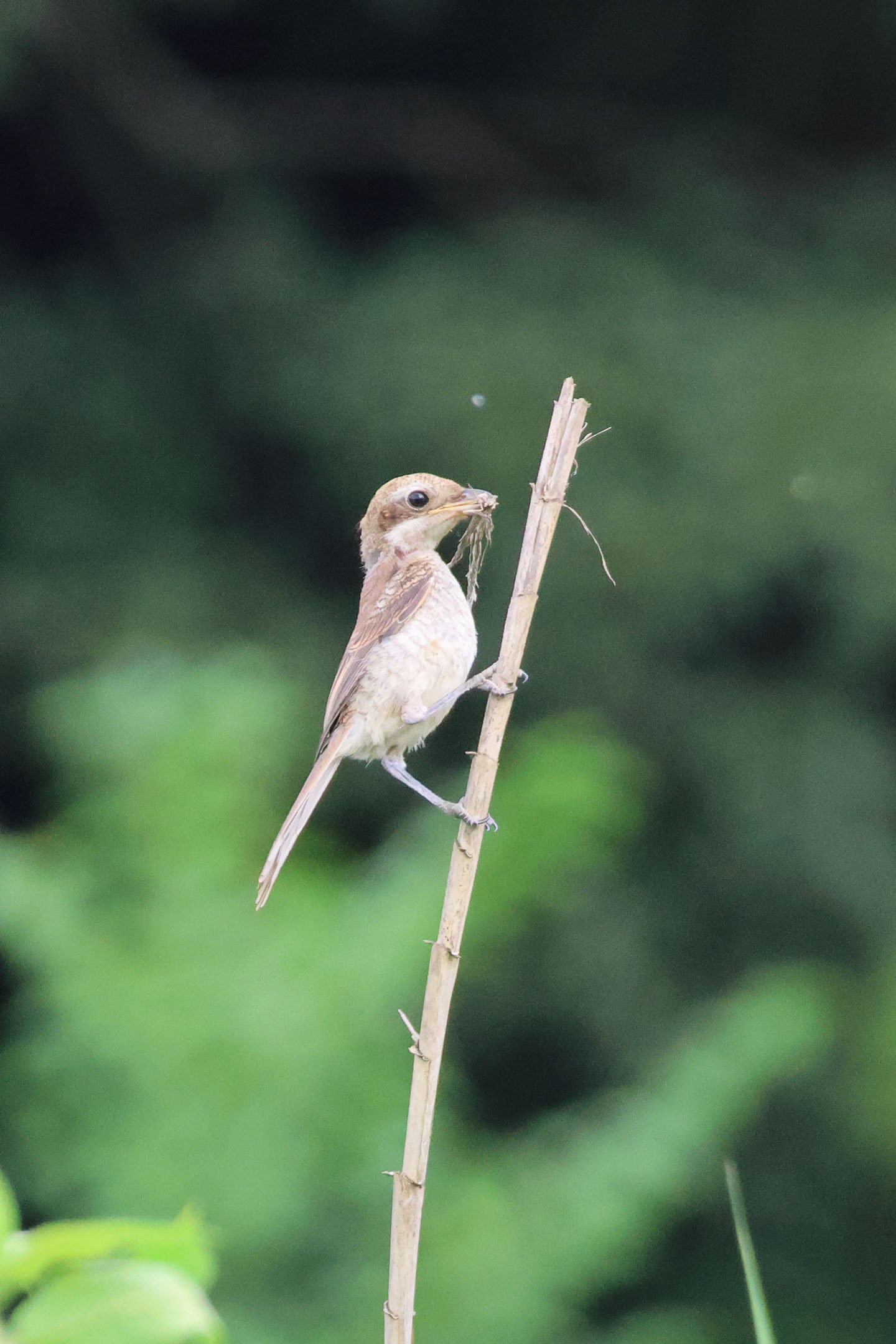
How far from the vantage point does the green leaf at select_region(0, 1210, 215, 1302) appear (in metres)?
0.90

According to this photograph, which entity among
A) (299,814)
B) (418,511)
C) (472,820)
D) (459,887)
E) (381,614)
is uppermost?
(418,511)

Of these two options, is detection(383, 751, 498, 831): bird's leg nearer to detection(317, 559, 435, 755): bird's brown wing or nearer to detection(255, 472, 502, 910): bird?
detection(255, 472, 502, 910): bird

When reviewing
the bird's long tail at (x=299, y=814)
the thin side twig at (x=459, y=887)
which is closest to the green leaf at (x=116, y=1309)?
the thin side twig at (x=459, y=887)

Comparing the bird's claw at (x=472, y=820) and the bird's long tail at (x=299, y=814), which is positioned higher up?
the bird's long tail at (x=299, y=814)

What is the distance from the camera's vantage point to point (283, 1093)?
3789mm

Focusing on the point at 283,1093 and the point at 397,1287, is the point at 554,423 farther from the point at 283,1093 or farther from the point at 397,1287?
the point at 283,1093

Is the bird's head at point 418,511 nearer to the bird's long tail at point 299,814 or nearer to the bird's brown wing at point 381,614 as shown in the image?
the bird's brown wing at point 381,614

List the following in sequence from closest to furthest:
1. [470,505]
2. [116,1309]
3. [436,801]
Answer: [116,1309]
[436,801]
[470,505]

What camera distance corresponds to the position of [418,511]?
2699 mm

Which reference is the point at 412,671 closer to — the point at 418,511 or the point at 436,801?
the point at 418,511

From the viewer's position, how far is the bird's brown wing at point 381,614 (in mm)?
2639

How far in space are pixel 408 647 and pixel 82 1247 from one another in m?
1.81

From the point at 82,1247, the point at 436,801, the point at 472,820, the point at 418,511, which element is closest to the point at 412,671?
the point at 418,511

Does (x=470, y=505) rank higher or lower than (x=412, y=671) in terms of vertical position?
higher
